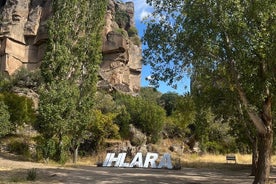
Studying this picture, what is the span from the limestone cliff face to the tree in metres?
47.8

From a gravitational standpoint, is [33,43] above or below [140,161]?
above

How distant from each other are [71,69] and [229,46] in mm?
19039

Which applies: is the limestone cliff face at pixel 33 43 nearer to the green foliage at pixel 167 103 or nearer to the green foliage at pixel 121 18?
the green foliage at pixel 167 103

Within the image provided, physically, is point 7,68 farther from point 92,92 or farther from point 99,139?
point 92,92

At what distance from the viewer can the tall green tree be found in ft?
88.7

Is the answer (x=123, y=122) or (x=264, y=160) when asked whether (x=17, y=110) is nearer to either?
(x=123, y=122)

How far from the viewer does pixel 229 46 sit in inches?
499

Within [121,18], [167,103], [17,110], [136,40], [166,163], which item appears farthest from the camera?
[121,18]

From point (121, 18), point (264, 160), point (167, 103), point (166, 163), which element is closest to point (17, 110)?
point (166, 163)

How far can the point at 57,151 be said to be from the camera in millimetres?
27375

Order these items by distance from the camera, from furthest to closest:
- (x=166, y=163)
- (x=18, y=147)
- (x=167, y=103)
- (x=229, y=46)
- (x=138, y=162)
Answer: (x=167, y=103), (x=18, y=147), (x=138, y=162), (x=166, y=163), (x=229, y=46)

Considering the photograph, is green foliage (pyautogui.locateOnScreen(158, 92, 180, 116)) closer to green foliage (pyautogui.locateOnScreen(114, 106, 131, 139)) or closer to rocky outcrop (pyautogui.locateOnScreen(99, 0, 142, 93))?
rocky outcrop (pyautogui.locateOnScreen(99, 0, 142, 93))

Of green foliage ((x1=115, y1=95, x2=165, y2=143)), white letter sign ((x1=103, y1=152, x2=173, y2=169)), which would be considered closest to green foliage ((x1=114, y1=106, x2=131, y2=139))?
green foliage ((x1=115, y1=95, x2=165, y2=143))

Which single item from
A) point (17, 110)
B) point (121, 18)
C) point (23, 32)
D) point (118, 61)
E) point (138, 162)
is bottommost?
point (138, 162)
